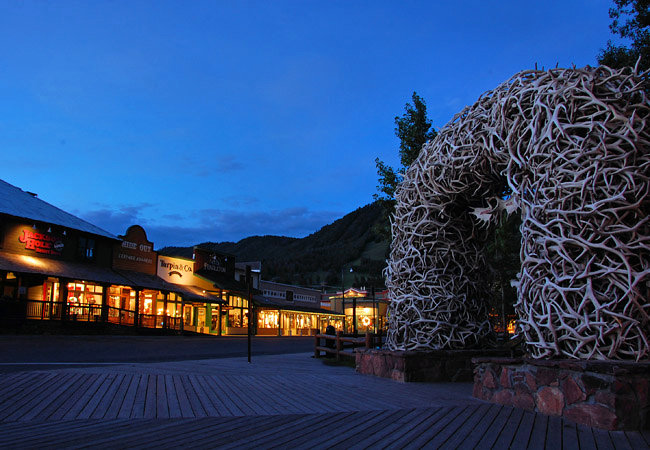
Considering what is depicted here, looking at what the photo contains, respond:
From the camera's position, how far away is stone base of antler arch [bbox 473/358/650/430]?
14.6ft

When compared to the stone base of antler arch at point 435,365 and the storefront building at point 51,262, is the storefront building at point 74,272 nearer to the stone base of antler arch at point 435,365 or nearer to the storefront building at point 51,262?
the storefront building at point 51,262

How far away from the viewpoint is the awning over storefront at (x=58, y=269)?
21453 mm

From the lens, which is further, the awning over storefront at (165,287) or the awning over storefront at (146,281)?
the awning over storefront at (165,287)

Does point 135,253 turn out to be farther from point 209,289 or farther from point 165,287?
point 209,289

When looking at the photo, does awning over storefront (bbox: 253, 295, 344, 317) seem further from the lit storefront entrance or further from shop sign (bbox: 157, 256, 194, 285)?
shop sign (bbox: 157, 256, 194, 285)

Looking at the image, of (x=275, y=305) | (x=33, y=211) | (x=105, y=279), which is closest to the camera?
(x=33, y=211)

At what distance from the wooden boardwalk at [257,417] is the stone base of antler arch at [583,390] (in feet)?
0.49

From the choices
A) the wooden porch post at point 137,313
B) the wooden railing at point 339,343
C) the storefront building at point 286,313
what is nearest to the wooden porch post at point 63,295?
the wooden porch post at point 137,313

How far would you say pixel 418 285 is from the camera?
8594 millimetres

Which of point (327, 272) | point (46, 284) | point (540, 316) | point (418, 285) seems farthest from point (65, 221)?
point (327, 272)

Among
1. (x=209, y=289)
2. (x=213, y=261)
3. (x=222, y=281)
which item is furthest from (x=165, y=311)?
(x=213, y=261)

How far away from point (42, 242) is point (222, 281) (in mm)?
14489

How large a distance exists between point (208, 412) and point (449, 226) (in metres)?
5.03

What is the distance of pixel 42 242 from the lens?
24.3m
